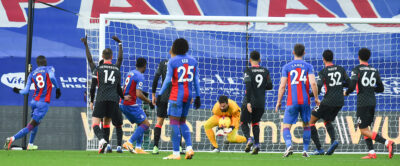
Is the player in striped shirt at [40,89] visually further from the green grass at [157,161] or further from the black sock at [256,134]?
the black sock at [256,134]

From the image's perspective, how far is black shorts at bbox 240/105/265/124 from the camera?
428 inches

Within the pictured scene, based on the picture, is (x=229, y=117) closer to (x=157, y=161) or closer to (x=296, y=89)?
(x=296, y=89)

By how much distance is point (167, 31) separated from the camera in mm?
15055

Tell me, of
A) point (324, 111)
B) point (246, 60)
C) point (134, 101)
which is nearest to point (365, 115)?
point (324, 111)

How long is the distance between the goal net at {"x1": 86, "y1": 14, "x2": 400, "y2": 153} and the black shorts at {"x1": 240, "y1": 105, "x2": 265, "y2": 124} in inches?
101

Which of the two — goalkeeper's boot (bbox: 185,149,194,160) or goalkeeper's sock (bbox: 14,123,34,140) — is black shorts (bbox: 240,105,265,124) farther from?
goalkeeper's sock (bbox: 14,123,34,140)

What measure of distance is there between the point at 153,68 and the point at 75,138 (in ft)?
7.22

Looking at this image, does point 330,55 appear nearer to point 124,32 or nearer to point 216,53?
point 216,53

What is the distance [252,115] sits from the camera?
35.9 ft

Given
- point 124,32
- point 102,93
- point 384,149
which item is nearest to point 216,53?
point 124,32

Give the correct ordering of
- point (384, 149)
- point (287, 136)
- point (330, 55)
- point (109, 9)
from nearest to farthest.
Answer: point (287, 136) < point (330, 55) < point (384, 149) < point (109, 9)

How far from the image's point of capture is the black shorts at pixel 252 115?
10883mm

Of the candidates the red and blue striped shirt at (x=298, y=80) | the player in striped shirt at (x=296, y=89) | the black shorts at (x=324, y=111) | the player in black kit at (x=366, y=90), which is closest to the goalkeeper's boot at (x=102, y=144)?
the player in striped shirt at (x=296, y=89)

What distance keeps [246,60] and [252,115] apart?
3918mm
